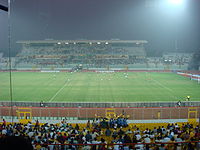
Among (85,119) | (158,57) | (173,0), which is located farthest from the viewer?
(158,57)

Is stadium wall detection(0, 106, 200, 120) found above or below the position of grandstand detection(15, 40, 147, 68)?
below

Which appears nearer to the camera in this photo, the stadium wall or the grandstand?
the stadium wall

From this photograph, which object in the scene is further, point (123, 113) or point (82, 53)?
point (82, 53)

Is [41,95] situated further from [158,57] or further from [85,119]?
[158,57]

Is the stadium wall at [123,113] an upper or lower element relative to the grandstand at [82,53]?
lower

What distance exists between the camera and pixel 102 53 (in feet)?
199

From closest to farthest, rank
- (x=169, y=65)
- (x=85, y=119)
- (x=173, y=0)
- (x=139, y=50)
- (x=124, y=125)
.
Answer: (x=124, y=125) → (x=85, y=119) → (x=173, y=0) → (x=169, y=65) → (x=139, y=50)

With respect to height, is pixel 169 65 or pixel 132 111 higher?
pixel 169 65

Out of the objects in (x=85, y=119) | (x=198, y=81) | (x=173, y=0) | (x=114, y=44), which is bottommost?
(x=85, y=119)

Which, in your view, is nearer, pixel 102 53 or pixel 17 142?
pixel 17 142

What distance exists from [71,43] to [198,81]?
40.8 m

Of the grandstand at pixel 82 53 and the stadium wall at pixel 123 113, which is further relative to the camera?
the grandstand at pixel 82 53

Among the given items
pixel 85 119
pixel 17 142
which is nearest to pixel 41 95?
pixel 85 119

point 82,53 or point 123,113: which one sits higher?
point 82,53
